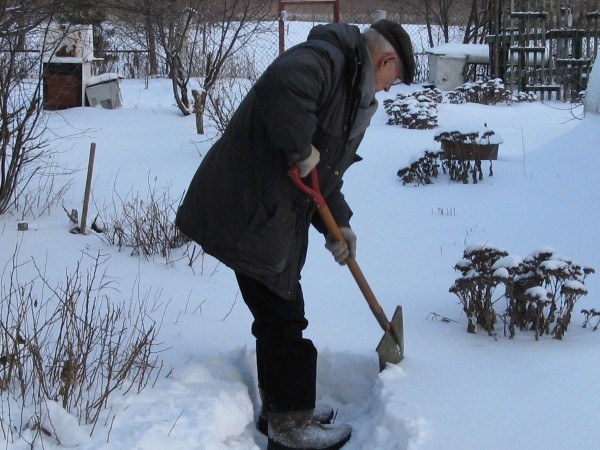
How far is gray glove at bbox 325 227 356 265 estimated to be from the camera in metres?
3.00

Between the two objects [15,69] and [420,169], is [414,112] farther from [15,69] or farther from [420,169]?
[15,69]

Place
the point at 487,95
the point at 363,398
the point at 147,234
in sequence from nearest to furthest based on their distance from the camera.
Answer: the point at 363,398
the point at 147,234
the point at 487,95

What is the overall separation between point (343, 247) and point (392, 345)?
609 mm

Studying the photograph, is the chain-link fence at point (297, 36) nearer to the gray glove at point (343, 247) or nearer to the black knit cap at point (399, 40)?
the gray glove at point (343, 247)

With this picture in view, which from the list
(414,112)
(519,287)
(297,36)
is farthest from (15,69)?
(297,36)

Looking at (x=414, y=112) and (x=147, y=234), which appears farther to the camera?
(x=414, y=112)

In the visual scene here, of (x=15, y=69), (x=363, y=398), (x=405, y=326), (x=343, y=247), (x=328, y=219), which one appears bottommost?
(x=363, y=398)

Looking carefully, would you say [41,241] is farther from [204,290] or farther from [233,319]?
[233,319]

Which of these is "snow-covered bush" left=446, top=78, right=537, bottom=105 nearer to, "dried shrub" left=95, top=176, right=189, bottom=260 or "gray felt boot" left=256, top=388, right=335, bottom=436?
"dried shrub" left=95, top=176, right=189, bottom=260

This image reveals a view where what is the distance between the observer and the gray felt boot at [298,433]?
9.80ft

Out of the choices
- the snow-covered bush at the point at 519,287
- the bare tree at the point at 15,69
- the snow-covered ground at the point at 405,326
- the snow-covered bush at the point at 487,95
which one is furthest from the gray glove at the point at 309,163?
the snow-covered bush at the point at 487,95

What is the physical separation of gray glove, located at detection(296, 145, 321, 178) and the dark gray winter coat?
3cm

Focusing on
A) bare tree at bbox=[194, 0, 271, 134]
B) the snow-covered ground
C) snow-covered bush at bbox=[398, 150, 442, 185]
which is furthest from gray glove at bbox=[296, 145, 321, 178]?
bare tree at bbox=[194, 0, 271, 134]

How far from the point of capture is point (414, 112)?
9703 mm
